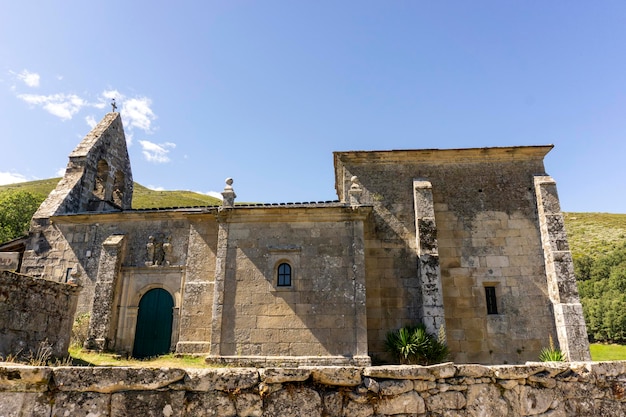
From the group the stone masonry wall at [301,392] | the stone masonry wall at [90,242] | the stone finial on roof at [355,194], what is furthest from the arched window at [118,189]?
the stone masonry wall at [301,392]

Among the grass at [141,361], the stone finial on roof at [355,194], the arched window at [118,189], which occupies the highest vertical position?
the arched window at [118,189]

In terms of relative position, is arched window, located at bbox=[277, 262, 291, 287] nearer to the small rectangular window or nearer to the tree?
the small rectangular window

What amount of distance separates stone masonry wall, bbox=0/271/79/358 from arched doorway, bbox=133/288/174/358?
171 inches

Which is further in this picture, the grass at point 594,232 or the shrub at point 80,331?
the grass at point 594,232

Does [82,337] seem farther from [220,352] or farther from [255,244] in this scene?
[255,244]

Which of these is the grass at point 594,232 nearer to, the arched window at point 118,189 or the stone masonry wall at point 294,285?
the stone masonry wall at point 294,285

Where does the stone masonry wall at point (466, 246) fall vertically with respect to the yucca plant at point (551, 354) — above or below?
above

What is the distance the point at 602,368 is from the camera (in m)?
4.03

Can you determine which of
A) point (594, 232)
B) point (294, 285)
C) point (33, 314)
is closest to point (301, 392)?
point (33, 314)

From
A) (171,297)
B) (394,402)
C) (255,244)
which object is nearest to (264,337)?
(255,244)

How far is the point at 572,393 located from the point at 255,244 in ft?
31.6

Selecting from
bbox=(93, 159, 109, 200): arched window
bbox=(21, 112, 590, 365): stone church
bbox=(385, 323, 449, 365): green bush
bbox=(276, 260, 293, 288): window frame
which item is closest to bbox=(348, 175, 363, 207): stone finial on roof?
bbox=(21, 112, 590, 365): stone church

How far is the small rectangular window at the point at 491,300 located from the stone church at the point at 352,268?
4 centimetres

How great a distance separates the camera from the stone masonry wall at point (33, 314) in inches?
310
